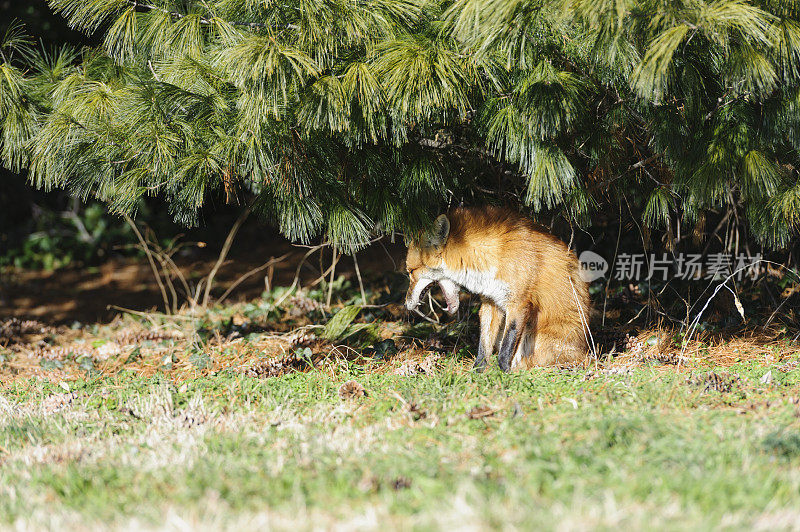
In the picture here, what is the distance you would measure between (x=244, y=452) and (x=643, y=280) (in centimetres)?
510

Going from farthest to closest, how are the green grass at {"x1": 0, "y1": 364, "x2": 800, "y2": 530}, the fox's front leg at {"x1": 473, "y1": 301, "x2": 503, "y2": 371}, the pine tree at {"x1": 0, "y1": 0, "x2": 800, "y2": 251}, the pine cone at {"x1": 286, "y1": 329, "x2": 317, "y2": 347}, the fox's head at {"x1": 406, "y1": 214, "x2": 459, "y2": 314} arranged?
the pine cone at {"x1": 286, "y1": 329, "x2": 317, "y2": 347}
the fox's front leg at {"x1": 473, "y1": 301, "x2": 503, "y2": 371}
the fox's head at {"x1": 406, "y1": 214, "x2": 459, "y2": 314}
the pine tree at {"x1": 0, "y1": 0, "x2": 800, "y2": 251}
the green grass at {"x1": 0, "y1": 364, "x2": 800, "y2": 530}

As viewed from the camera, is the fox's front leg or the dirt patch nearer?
the fox's front leg

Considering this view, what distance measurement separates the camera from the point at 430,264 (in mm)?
5270

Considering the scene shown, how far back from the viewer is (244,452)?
10.7ft

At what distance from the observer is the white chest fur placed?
201 inches

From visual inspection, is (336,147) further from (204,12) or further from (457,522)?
(457,522)

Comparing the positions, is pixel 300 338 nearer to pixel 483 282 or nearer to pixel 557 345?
pixel 483 282

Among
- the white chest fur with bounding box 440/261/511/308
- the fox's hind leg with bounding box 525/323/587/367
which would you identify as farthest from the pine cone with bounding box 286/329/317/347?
the fox's hind leg with bounding box 525/323/587/367

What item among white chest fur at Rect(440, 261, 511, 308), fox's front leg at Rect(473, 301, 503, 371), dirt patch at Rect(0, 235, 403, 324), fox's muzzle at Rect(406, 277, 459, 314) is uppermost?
white chest fur at Rect(440, 261, 511, 308)

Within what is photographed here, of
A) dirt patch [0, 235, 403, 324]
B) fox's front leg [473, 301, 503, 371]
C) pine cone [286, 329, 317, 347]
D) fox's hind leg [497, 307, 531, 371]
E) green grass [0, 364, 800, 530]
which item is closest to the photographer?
green grass [0, 364, 800, 530]

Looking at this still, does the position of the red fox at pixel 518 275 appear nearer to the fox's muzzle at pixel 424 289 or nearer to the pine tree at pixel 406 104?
the fox's muzzle at pixel 424 289

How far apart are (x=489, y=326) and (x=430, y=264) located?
674 millimetres

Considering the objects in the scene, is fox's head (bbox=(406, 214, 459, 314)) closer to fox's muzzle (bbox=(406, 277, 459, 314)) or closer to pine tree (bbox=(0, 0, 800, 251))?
fox's muzzle (bbox=(406, 277, 459, 314))

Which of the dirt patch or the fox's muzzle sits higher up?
the fox's muzzle
